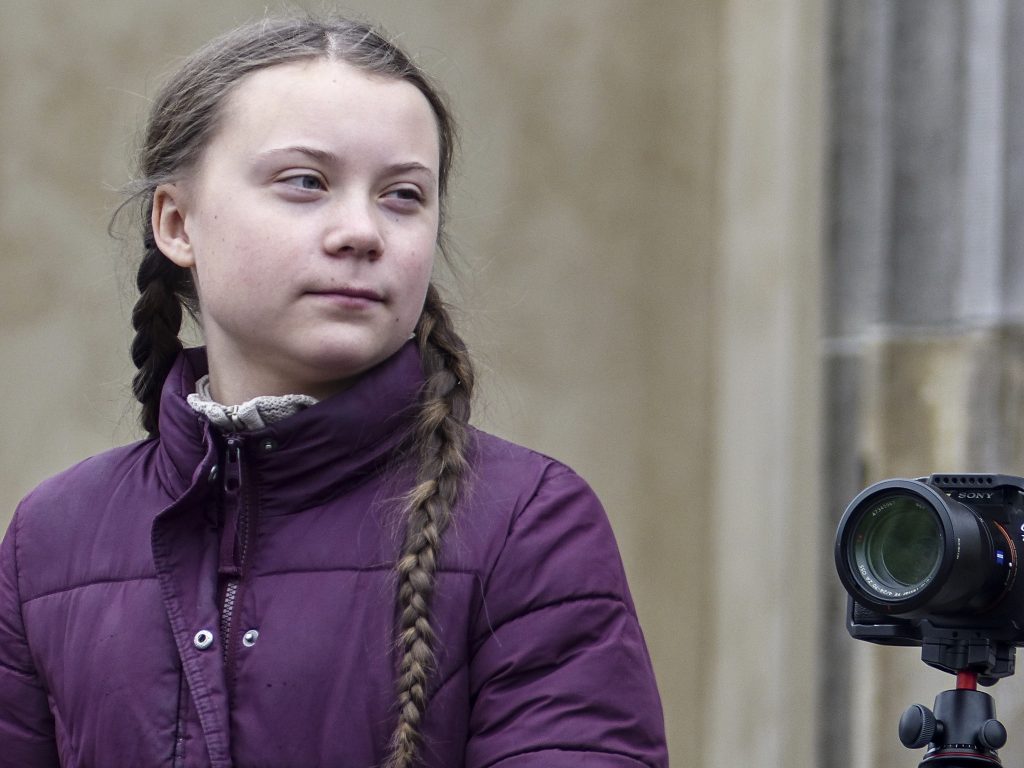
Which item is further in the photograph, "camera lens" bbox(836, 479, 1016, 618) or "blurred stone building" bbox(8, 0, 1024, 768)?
"blurred stone building" bbox(8, 0, 1024, 768)

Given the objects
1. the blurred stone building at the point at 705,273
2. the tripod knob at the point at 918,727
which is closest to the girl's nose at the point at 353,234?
the tripod knob at the point at 918,727

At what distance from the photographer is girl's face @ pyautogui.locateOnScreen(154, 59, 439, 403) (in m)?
2.03

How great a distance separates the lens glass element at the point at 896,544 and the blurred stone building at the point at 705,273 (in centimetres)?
176

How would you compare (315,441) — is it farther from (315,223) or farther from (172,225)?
(172,225)

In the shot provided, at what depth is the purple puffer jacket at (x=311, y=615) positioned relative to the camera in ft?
6.23

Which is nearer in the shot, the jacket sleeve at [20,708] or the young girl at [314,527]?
the young girl at [314,527]

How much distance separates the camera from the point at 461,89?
486 cm

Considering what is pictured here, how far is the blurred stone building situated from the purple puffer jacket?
1.84 metres

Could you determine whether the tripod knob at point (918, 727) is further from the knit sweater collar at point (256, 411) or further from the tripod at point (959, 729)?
the knit sweater collar at point (256, 411)

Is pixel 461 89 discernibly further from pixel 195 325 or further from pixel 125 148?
pixel 195 325

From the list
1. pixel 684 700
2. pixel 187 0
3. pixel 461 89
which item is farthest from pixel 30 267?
pixel 684 700

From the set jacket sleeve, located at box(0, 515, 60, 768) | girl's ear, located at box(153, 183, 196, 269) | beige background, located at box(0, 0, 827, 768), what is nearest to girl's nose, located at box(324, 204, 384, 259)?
girl's ear, located at box(153, 183, 196, 269)

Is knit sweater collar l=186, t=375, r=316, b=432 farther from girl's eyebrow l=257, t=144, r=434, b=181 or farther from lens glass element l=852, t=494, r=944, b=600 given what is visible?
lens glass element l=852, t=494, r=944, b=600

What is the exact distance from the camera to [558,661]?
191 centimetres
